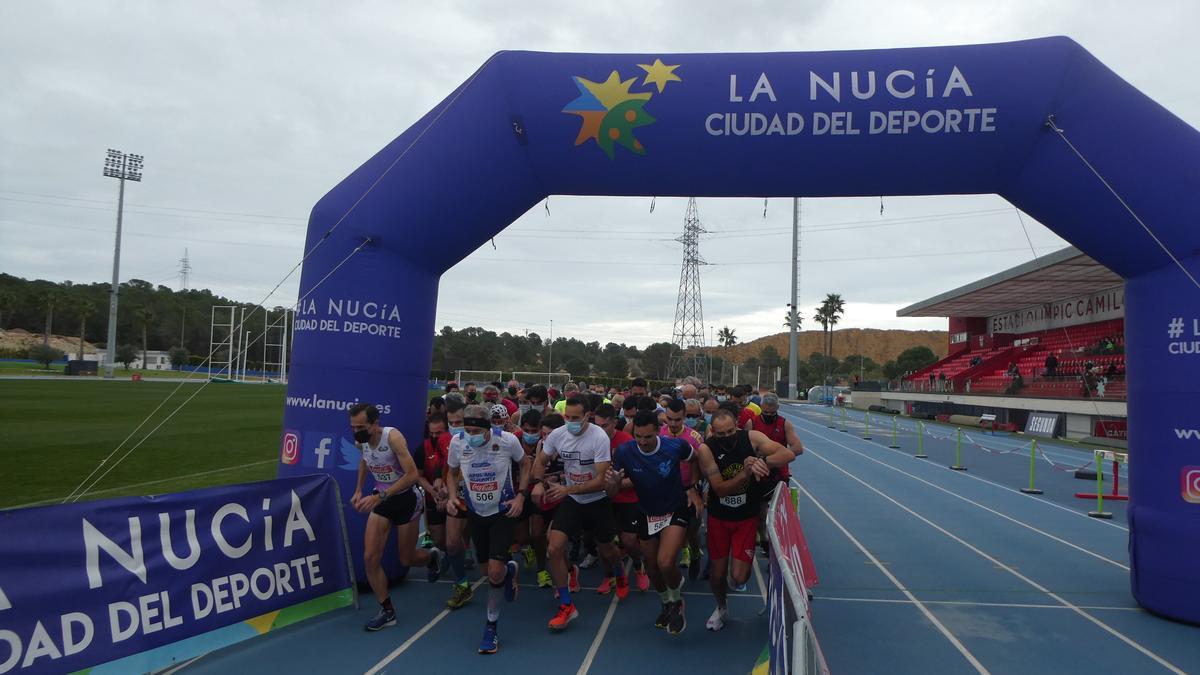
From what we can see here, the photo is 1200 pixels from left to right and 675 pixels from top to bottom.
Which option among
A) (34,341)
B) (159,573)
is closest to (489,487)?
(159,573)

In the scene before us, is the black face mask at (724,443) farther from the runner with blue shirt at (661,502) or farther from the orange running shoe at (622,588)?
the orange running shoe at (622,588)

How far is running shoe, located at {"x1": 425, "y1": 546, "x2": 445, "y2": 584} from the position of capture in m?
6.90

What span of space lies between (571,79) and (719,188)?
1829mm

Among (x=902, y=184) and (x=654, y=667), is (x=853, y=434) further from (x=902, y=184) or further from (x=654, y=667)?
(x=654, y=667)

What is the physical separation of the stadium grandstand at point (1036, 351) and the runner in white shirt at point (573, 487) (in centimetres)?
2315

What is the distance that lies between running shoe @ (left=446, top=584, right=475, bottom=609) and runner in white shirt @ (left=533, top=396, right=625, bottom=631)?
0.90 metres

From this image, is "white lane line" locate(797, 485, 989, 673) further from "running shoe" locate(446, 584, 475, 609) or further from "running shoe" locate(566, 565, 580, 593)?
"running shoe" locate(446, 584, 475, 609)

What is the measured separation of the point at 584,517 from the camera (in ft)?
19.9

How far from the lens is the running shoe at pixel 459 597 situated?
6290mm

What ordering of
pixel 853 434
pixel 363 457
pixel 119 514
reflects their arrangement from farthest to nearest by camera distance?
pixel 853 434 → pixel 363 457 → pixel 119 514

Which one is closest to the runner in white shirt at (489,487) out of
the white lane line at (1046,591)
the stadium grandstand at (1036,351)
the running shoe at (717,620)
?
the running shoe at (717,620)

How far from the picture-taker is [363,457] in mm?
6023

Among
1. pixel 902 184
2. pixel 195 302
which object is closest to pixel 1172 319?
pixel 902 184

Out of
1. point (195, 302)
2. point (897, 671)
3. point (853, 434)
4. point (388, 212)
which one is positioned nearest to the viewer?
point (897, 671)
